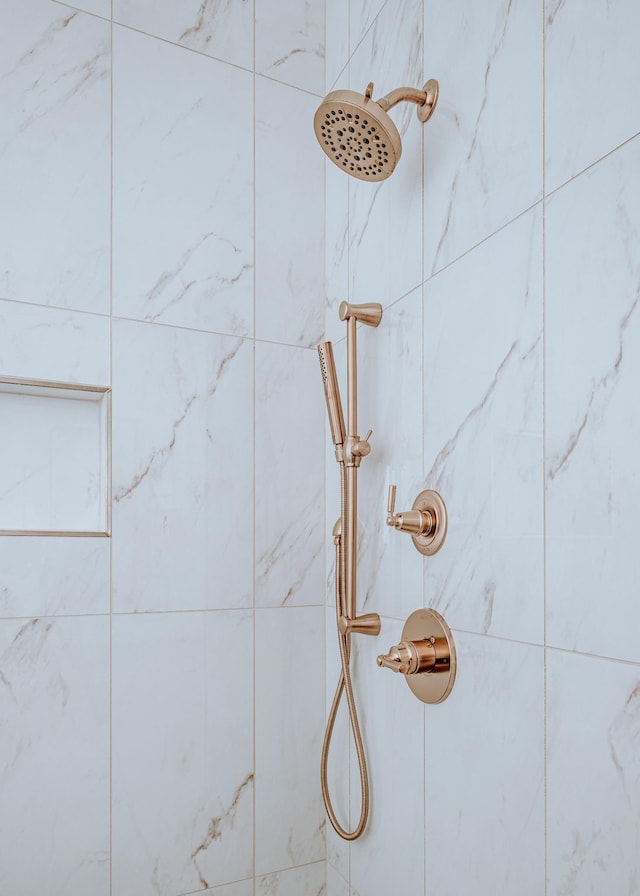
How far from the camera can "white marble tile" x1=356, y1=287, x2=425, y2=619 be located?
128 centimetres

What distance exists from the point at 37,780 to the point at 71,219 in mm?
1117

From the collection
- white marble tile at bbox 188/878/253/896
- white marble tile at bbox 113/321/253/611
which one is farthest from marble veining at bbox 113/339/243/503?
white marble tile at bbox 188/878/253/896

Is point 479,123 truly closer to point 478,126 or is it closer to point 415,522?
point 478,126

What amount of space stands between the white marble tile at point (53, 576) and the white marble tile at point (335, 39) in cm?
123

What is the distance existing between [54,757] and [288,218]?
4.20 feet

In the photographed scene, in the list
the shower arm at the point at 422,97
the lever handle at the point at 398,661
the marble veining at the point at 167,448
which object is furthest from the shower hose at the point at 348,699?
the shower arm at the point at 422,97

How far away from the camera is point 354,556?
1360 mm

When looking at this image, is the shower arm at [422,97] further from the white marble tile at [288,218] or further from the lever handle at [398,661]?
the lever handle at [398,661]

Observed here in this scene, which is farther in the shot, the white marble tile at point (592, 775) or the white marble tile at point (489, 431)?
the white marble tile at point (489, 431)

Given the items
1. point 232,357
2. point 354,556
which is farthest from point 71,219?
point 354,556

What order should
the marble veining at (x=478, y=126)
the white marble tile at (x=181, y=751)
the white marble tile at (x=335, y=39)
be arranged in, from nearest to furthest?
the marble veining at (x=478, y=126)
the white marble tile at (x=181, y=751)
the white marble tile at (x=335, y=39)

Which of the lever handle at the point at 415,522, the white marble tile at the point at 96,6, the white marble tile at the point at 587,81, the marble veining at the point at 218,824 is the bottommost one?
the marble veining at the point at 218,824

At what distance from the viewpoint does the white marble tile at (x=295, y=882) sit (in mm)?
1508

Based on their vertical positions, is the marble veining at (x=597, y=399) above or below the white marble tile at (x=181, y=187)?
below
